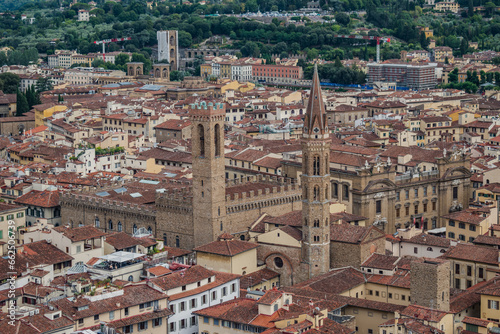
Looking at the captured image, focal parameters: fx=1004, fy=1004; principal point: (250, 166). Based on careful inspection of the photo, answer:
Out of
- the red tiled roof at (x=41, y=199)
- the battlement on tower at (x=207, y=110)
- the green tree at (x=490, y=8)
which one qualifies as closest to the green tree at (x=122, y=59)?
the green tree at (x=490, y=8)

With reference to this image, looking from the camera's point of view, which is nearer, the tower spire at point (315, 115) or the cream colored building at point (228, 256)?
the cream colored building at point (228, 256)

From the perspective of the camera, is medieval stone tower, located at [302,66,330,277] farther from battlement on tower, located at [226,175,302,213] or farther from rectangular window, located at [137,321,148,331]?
rectangular window, located at [137,321,148,331]

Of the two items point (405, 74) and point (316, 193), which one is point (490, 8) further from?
point (316, 193)

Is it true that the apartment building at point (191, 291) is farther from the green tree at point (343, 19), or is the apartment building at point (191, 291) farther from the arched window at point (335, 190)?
the green tree at point (343, 19)

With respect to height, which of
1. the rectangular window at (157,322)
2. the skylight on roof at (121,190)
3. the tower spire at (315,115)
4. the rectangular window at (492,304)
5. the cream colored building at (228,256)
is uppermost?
the tower spire at (315,115)

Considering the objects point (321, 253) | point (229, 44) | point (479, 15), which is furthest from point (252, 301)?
point (479, 15)

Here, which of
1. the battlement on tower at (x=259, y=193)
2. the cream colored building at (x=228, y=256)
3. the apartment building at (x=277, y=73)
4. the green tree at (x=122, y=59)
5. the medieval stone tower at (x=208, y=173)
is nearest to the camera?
the cream colored building at (x=228, y=256)

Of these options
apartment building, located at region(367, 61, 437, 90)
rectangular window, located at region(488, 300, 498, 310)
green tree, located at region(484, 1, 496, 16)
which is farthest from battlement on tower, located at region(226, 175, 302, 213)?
green tree, located at region(484, 1, 496, 16)
